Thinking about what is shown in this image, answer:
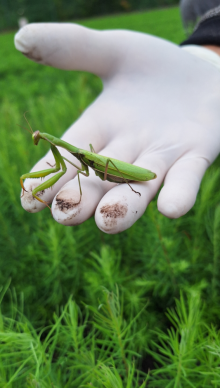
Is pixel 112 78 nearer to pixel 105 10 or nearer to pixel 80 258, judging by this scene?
pixel 80 258

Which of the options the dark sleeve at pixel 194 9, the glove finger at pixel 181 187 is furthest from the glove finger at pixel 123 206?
the dark sleeve at pixel 194 9

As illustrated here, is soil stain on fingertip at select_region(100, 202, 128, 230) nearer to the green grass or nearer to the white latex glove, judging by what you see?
the white latex glove

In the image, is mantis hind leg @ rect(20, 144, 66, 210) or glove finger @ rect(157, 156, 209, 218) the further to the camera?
mantis hind leg @ rect(20, 144, 66, 210)

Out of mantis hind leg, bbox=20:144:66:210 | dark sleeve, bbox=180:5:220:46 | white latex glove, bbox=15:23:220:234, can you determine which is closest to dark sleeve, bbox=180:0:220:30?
dark sleeve, bbox=180:5:220:46

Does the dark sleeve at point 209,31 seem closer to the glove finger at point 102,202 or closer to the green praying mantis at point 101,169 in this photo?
the glove finger at point 102,202

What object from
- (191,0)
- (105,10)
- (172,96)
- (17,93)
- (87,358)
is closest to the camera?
(87,358)

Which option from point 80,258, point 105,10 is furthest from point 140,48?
point 105,10

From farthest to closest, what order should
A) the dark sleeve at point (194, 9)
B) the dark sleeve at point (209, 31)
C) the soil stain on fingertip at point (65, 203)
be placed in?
the dark sleeve at point (194, 9)
the dark sleeve at point (209, 31)
the soil stain on fingertip at point (65, 203)
